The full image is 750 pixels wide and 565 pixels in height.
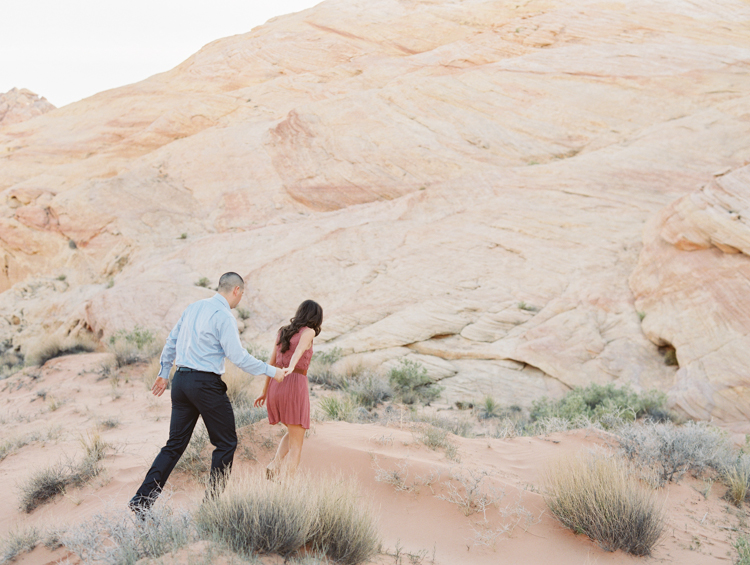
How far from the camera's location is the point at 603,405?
795cm

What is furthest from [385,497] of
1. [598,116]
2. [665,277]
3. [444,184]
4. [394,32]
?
[394,32]

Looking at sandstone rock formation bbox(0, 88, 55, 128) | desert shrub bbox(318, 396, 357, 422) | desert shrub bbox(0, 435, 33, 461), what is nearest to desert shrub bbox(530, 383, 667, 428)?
desert shrub bbox(318, 396, 357, 422)

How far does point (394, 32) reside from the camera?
2569cm

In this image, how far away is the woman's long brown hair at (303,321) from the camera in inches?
182

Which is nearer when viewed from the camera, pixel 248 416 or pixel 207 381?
pixel 207 381

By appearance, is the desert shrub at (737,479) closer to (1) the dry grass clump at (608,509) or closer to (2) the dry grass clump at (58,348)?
(1) the dry grass clump at (608,509)

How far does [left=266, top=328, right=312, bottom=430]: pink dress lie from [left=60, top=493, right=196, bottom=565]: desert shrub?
53.5 inches

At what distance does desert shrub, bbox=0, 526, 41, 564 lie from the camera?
3674mm

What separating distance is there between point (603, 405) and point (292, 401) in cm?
553

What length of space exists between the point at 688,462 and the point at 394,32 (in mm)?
24985

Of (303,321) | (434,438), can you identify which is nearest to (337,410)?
(434,438)

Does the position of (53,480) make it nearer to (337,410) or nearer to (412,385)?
(337,410)

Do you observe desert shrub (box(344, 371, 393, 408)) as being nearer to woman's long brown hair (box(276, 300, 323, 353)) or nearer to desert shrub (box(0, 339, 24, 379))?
woman's long brown hair (box(276, 300, 323, 353))

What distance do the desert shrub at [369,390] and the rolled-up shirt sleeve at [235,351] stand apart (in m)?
4.07
